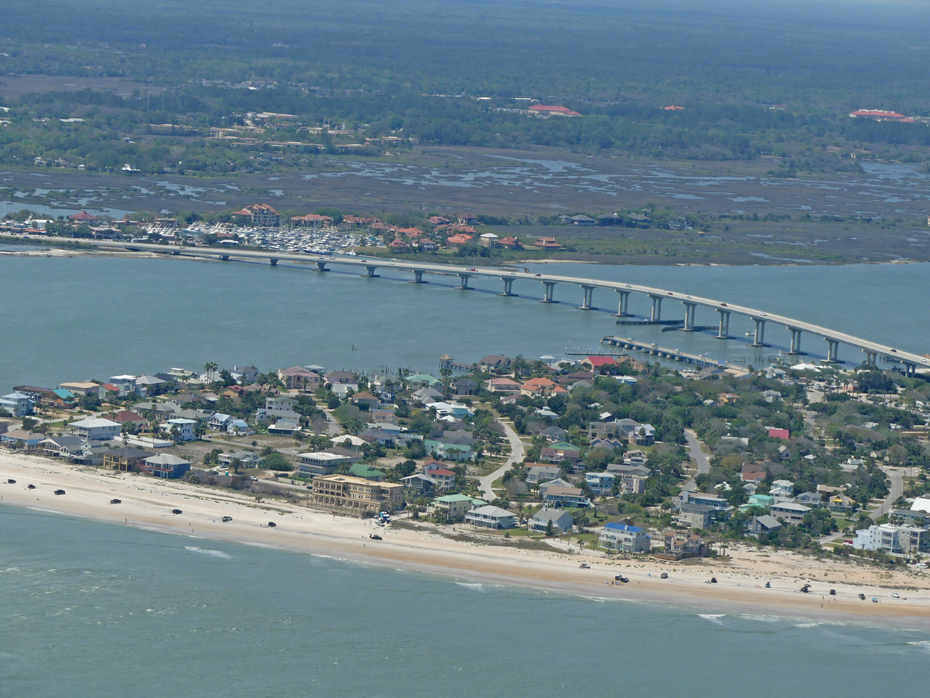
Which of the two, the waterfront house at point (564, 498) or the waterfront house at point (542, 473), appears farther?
Answer: the waterfront house at point (542, 473)

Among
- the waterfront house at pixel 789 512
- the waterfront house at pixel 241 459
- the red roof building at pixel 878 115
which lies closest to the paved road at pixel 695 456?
the waterfront house at pixel 789 512

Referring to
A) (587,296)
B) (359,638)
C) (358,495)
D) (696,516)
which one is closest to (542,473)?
(696,516)

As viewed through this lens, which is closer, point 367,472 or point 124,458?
point 367,472

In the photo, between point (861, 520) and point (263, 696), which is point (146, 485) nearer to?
point (263, 696)

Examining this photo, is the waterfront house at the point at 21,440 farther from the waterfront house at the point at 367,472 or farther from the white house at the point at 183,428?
the waterfront house at the point at 367,472

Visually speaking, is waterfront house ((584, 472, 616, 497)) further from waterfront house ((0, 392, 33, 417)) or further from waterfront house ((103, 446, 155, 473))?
waterfront house ((0, 392, 33, 417))

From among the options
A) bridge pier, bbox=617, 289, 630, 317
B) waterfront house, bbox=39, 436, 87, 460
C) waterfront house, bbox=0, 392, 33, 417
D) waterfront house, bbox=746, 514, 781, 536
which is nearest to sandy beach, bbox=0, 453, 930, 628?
waterfront house, bbox=746, 514, 781, 536

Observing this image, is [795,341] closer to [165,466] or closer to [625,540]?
[625,540]
